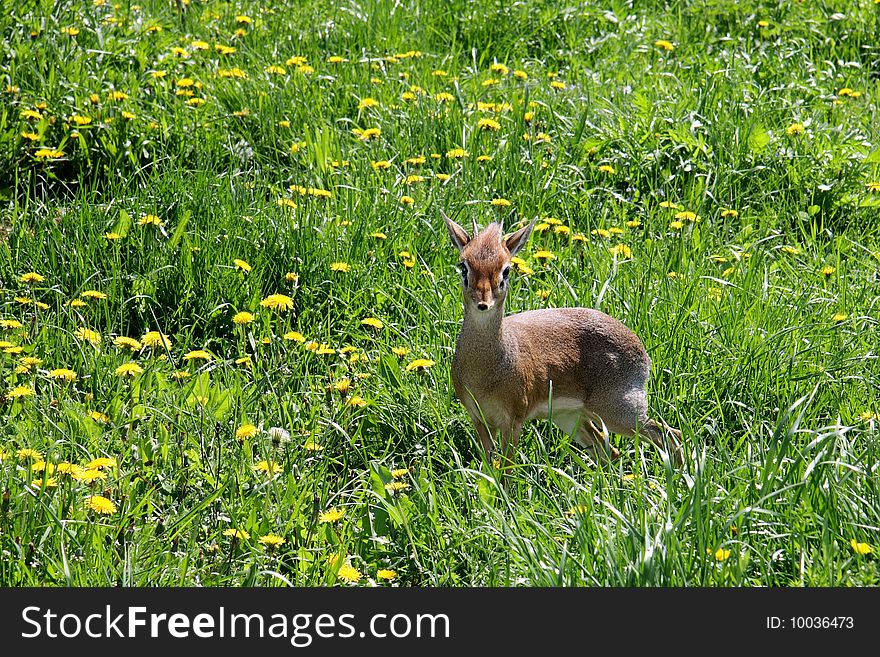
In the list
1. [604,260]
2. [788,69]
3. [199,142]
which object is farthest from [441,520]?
[788,69]

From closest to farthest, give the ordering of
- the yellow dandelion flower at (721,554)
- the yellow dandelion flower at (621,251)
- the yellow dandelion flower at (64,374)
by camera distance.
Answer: the yellow dandelion flower at (721,554) → the yellow dandelion flower at (64,374) → the yellow dandelion flower at (621,251)

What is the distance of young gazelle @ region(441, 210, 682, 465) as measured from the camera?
13.0 ft

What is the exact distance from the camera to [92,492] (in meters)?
3.74

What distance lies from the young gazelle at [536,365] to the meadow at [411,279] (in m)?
0.18

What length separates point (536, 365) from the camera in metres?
4.30

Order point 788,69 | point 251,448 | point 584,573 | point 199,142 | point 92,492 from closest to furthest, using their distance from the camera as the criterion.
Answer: point 584,573
point 92,492
point 251,448
point 199,142
point 788,69

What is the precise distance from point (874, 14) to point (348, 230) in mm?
4430

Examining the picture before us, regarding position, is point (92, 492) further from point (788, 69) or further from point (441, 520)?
point (788, 69)

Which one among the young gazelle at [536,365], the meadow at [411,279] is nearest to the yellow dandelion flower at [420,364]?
the meadow at [411,279]

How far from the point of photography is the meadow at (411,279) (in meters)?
3.57

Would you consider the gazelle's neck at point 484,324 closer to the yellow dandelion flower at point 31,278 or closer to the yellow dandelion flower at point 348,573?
the yellow dandelion flower at point 348,573

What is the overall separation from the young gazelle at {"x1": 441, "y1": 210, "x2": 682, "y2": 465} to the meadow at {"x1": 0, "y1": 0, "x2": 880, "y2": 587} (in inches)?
6.9

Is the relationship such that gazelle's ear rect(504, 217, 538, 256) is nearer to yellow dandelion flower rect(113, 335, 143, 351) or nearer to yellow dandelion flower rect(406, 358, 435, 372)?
yellow dandelion flower rect(406, 358, 435, 372)

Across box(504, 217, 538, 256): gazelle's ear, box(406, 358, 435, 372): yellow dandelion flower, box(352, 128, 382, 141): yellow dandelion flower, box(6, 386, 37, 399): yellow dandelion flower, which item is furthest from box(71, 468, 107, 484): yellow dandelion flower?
box(352, 128, 382, 141): yellow dandelion flower
